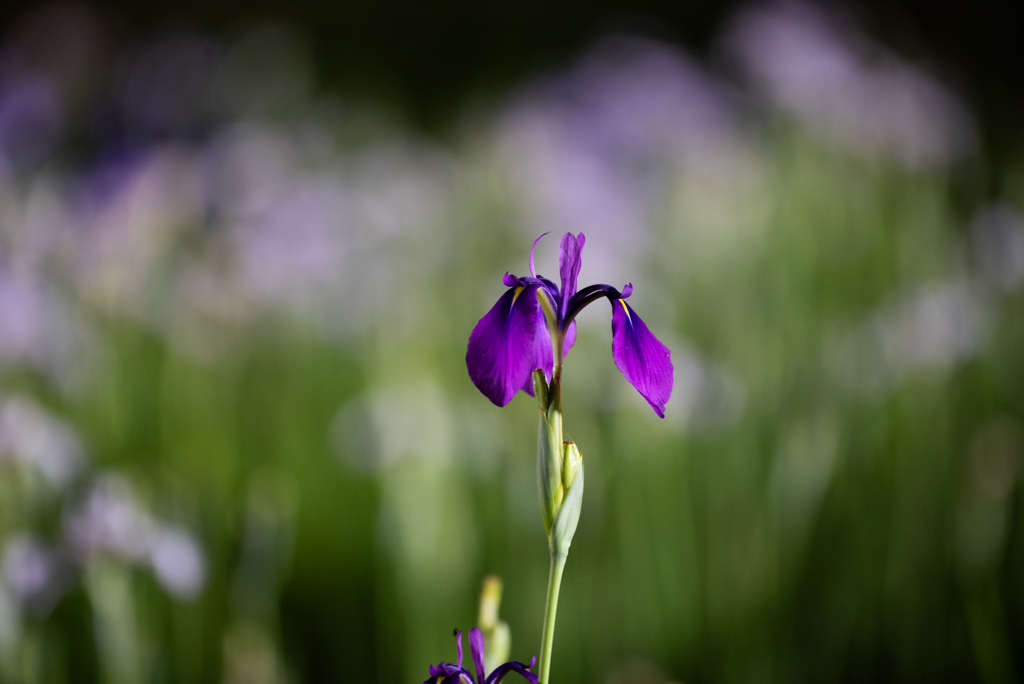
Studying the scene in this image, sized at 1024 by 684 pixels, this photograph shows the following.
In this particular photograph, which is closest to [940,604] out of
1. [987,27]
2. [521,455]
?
[521,455]

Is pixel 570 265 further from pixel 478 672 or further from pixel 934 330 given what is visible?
pixel 934 330

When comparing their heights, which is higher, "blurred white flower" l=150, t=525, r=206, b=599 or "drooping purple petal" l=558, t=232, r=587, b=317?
"drooping purple petal" l=558, t=232, r=587, b=317

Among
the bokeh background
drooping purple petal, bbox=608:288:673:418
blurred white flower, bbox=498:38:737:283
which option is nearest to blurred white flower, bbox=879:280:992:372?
the bokeh background

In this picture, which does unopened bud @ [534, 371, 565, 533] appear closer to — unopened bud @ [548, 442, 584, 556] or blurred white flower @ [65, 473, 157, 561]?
unopened bud @ [548, 442, 584, 556]

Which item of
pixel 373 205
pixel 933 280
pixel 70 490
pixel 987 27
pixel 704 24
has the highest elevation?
pixel 704 24

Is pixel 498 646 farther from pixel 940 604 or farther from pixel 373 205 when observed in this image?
pixel 373 205

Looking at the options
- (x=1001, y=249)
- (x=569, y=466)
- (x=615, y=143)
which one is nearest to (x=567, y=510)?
(x=569, y=466)

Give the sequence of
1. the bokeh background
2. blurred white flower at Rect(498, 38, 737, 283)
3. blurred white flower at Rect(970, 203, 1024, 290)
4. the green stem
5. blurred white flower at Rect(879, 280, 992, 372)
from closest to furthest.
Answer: the green stem, the bokeh background, blurred white flower at Rect(879, 280, 992, 372), blurred white flower at Rect(970, 203, 1024, 290), blurred white flower at Rect(498, 38, 737, 283)

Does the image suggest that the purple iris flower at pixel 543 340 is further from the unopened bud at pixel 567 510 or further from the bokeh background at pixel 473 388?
the bokeh background at pixel 473 388
